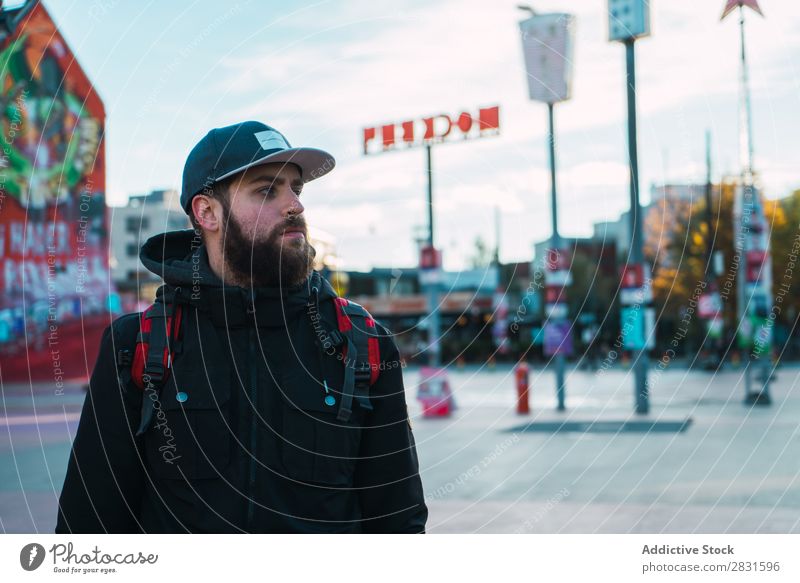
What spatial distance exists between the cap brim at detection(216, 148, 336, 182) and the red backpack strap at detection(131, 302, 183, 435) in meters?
0.42

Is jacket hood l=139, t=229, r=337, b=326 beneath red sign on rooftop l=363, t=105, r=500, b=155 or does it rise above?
beneath

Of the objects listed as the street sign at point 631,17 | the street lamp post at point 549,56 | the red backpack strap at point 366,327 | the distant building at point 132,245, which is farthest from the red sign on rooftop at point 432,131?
the distant building at point 132,245

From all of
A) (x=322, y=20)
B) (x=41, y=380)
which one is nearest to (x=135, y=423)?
(x=322, y=20)

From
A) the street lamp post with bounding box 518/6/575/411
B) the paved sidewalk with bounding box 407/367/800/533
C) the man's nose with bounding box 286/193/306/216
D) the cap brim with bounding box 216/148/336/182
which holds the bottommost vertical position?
the paved sidewalk with bounding box 407/367/800/533

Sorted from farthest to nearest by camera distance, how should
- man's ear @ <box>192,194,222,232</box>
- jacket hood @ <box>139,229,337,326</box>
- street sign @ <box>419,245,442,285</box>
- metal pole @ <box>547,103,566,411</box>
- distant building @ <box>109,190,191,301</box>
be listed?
distant building @ <box>109,190,191,301</box>, metal pole @ <box>547,103,566,411</box>, street sign @ <box>419,245,442,285</box>, man's ear @ <box>192,194,222,232</box>, jacket hood @ <box>139,229,337,326</box>

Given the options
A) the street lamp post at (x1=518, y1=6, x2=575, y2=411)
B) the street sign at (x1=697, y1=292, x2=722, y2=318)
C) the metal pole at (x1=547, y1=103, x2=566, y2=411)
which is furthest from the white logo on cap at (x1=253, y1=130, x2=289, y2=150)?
the street sign at (x1=697, y1=292, x2=722, y2=318)

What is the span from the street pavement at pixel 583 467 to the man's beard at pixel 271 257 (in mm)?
4171

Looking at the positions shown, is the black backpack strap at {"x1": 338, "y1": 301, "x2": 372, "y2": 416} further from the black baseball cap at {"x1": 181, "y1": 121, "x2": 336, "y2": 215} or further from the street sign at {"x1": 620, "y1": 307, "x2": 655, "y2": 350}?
the street sign at {"x1": 620, "y1": 307, "x2": 655, "y2": 350}

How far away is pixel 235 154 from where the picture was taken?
2.75 metres

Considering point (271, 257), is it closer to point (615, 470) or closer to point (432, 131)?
point (432, 131)

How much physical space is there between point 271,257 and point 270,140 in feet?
1.07

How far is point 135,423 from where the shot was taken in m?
2.66

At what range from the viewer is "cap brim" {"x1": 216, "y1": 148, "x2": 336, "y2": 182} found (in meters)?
2.70
